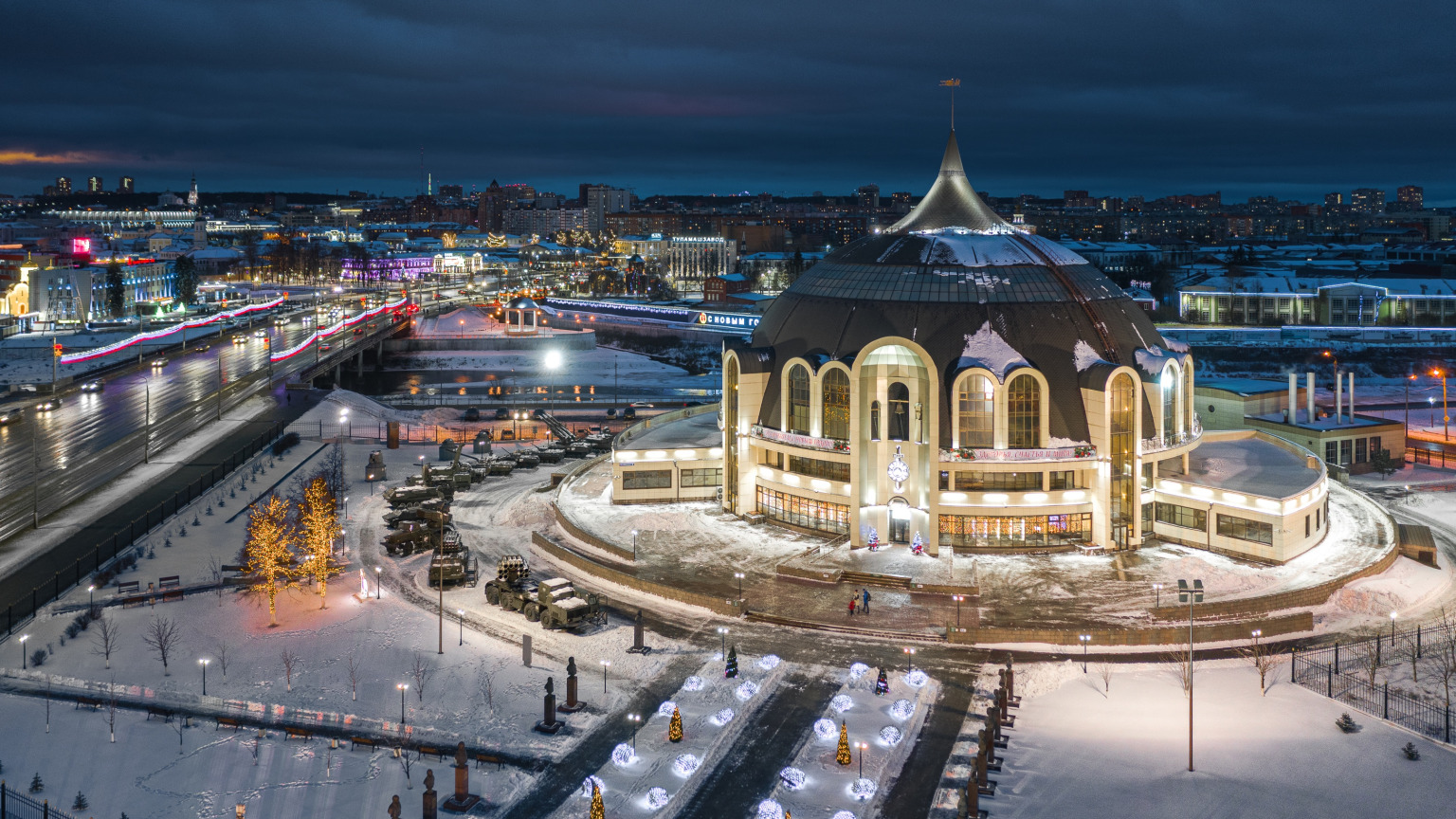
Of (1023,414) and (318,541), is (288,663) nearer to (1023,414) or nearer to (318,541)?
(318,541)

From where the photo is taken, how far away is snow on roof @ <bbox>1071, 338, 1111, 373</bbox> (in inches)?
2386

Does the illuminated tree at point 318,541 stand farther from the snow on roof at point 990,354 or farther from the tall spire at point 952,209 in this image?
the tall spire at point 952,209

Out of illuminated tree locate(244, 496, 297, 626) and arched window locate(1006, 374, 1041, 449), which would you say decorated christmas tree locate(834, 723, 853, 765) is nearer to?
illuminated tree locate(244, 496, 297, 626)

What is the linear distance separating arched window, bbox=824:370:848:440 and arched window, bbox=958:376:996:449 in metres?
5.97

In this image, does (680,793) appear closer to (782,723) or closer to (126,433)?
(782,723)

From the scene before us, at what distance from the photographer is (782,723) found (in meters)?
38.8

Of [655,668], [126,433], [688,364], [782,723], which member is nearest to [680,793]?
[782,723]

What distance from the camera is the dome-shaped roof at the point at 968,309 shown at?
6066 centimetres

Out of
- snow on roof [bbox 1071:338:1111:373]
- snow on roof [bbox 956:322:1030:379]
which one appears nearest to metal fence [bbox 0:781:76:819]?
snow on roof [bbox 956:322:1030:379]

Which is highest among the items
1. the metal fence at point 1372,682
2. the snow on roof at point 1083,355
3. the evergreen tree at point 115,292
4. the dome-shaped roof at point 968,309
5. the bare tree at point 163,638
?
the evergreen tree at point 115,292

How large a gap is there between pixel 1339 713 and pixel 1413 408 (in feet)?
271

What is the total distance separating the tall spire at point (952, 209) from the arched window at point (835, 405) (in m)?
13.7

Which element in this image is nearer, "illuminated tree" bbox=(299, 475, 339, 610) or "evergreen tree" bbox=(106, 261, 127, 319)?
"illuminated tree" bbox=(299, 475, 339, 610)

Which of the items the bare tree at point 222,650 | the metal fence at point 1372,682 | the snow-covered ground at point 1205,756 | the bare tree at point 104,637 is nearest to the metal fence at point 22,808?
the bare tree at point 222,650
